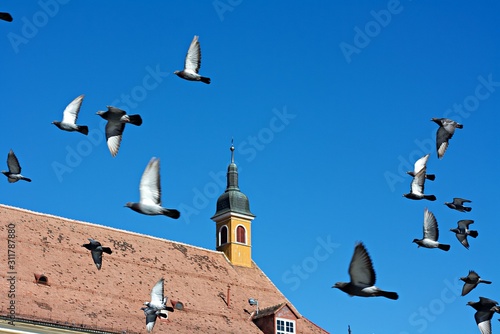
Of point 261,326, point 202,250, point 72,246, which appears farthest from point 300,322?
point 72,246

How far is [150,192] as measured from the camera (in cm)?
2589

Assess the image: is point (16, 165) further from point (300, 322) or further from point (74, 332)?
point (300, 322)

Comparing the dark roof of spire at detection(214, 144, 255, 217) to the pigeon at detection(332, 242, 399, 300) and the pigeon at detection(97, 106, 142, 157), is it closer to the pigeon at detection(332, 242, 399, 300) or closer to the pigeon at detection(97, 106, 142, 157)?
the pigeon at detection(97, 106, 142, 157)

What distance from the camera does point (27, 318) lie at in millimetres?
42500

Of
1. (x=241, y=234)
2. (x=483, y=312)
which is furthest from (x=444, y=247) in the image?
(x=241, y=234)

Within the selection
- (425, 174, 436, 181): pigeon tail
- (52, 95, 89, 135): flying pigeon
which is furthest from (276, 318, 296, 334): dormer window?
(52, 95, 89, 135): flying pigeon

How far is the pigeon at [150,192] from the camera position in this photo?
25.8 m

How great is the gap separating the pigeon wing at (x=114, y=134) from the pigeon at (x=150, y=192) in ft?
7.19

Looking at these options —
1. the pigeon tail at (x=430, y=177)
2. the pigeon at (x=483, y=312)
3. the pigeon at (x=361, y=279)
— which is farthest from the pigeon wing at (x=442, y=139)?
the pigeon at (x=361, y=279)

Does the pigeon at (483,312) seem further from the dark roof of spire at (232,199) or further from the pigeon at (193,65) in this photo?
the dark roof of spire at (232,199)

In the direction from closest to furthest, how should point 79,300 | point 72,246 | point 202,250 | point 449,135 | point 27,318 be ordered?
point 449,135 < point 27,318 < point 79,300 < point 72,246 < point 202,250

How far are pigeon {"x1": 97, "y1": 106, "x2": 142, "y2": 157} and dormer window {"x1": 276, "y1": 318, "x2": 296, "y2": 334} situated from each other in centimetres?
2720

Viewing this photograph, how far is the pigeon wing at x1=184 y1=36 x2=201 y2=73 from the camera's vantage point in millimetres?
27078

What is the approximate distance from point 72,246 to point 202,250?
10729mm
